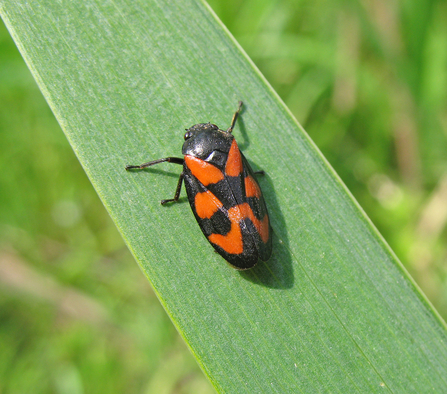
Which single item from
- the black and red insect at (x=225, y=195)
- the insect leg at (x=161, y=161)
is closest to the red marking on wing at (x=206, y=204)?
the black and red insect at (x=225, y=195)

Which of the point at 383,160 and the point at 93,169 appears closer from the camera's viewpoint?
the point at 93,169

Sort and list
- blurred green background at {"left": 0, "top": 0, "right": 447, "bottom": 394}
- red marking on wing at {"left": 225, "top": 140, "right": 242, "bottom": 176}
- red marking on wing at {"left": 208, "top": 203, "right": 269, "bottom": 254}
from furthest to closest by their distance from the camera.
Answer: blurred green background at {"left": 0, "top": 0, "right": 447, "bottom": 394}
red marking on wing at {"left": 225, "top": 140, "right": 242, "bottom": 176}
red marking on wing at {"left": 208, "top": 203, "right": 269, "bottom": 254}

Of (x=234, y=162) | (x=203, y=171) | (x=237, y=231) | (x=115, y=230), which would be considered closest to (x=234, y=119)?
(x=234, y=162)

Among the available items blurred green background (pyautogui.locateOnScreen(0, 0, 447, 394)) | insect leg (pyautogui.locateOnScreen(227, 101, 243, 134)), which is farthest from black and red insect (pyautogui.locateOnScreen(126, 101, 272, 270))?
blurred green background (pyautogui.locateOnScreen(0, 0, 447, 394))

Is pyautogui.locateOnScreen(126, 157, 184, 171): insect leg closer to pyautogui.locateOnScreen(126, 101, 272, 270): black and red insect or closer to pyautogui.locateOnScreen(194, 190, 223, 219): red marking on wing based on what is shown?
pyautogui.locateOnScreen(126, 101, 272, 270): black and red insect

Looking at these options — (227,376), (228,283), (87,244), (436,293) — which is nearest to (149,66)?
(228,283)

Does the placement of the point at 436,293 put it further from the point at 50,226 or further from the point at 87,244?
the point at 50,226
